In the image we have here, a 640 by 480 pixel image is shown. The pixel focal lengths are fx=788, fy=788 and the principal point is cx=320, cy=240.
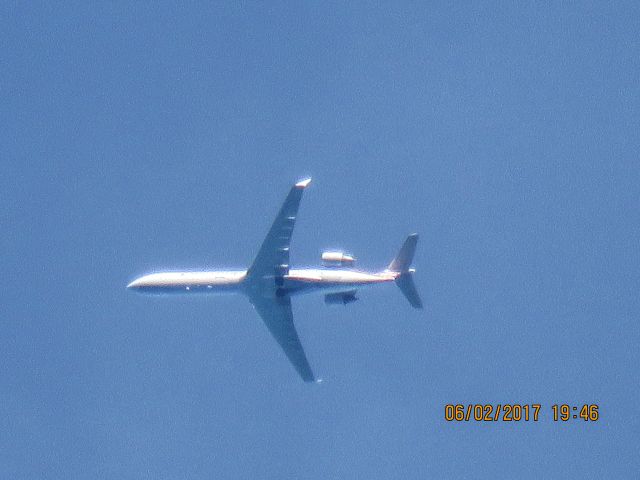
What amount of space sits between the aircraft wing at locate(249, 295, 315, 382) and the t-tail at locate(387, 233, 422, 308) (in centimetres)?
1074

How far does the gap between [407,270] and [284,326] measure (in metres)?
12.9

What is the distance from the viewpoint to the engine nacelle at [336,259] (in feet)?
235

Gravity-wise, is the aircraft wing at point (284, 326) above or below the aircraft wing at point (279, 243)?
below

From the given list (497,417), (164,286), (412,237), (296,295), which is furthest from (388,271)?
(164,286)

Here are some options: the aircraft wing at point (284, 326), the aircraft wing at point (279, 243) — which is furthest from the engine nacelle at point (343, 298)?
the aircraft wing at point (279, 243)

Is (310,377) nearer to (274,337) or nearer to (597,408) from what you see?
(274,337)

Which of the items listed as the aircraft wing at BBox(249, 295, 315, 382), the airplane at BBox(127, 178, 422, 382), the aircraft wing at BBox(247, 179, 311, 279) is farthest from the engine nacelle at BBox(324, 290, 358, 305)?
the aircraft wing at BBox(247, 179, 311, 279)

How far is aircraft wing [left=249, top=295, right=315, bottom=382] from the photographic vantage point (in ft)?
238

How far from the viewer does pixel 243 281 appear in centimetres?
7088

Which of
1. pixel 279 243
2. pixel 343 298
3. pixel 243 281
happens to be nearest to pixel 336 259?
pixel 343 298

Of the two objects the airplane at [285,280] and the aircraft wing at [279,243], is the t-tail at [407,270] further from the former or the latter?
the aircraft wing at [279,243]

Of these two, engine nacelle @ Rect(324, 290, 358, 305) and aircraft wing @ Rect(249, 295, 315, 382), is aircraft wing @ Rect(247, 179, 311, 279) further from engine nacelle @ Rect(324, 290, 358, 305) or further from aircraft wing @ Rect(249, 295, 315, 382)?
engine nacelle @ Rect(324, 290, 358, 305)

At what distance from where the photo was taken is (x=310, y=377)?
77.6 metres

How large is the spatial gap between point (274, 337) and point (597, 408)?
30254 millimetres
